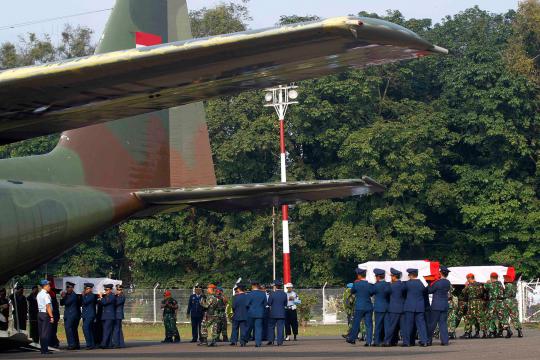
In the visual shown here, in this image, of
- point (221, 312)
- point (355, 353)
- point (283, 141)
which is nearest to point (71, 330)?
point (221, 312)

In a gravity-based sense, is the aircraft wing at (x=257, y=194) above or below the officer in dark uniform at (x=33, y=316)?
above

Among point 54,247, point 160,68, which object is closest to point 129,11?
point 54,247

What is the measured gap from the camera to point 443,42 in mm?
46594

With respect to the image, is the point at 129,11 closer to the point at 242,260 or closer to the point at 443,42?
the point at 242,260

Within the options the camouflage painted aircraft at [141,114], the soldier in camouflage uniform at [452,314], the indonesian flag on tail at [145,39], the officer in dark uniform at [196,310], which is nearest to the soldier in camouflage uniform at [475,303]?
the soldier in camouflage uniform at [452,314]

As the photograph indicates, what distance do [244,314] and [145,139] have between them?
4.25 metres

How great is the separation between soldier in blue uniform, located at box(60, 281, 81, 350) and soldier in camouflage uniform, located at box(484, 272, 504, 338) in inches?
324

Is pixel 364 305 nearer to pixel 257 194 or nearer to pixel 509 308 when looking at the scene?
pixel 509 308

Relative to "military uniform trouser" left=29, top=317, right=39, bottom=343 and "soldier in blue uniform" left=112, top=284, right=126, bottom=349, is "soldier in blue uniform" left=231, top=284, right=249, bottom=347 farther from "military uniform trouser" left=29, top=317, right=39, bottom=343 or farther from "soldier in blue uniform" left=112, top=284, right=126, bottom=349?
"military uniform trouser" left=29, top=317, right=39, bottom=343

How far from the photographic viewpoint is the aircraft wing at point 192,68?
919 centimetres

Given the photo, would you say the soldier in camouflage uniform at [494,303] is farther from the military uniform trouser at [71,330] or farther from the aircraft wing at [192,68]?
the aircraft wing at [192,68]

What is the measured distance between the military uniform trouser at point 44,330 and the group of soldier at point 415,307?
5.65 metres

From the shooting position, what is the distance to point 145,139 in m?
18.3

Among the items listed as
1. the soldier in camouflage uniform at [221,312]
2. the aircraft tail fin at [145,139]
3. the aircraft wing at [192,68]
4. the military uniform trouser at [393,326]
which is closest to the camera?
the aircraft wing at [192,68]
